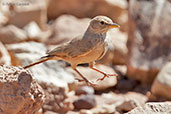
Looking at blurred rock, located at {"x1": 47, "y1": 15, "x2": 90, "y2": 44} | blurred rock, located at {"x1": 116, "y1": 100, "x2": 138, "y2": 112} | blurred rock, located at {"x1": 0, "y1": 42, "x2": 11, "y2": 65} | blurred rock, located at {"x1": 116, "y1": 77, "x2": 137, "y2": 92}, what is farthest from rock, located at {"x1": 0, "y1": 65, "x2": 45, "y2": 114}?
blurred rock, located at {"x1": 47, "y1": 15, "x2": 90, "y2": 44}

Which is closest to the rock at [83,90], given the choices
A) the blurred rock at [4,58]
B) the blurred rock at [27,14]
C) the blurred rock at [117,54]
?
the blurred rock at [4,58]

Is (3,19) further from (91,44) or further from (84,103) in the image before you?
(91,44)

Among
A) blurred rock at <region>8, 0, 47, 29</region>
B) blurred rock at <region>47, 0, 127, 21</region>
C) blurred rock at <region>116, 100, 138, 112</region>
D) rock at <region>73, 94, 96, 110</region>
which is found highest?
blurred rock at <region>47, 0, 127, 21</region>

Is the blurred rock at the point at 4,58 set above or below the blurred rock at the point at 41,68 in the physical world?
above

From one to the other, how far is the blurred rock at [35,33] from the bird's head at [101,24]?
15.8 ft

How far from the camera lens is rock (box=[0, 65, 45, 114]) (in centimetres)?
338

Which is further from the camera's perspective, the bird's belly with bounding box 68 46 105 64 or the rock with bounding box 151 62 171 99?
the rock with bounding box 151 62 171 99

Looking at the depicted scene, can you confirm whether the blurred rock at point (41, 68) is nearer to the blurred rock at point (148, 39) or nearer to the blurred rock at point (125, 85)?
the blurred rock at point (125, 85)

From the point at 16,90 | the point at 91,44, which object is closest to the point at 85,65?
the point at 91,44

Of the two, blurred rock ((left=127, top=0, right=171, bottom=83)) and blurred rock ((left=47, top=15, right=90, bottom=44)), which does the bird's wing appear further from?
blurred rock ((left=47, top=15, right=90, bottom=44))

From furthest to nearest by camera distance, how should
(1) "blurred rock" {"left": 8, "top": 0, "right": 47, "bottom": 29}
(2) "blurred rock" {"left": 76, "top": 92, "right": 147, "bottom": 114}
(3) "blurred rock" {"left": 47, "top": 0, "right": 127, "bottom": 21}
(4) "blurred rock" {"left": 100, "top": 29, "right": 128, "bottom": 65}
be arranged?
(3) "blurred rock" {"left": 47, "top": 0, "right": 127, "bottom": 21} → (1) "blurred rock" {"left": 8, "top": 0, "right": 47, "bottom": 29} → (4) "blurred rock" {"left": 100, "top": 29, "right": 128, "bottom": 65} → (2) "blurred rock" {"left": 76, "top": 92, "right": 147, "bottom": 114}

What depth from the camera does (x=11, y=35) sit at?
318 inches

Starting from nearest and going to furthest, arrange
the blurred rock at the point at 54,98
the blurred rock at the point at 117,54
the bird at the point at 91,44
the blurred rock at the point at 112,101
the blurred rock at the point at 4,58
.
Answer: the bird at the point at 91,44 → the blurred rock at the point at 54,98 → the blurred rock at the point at 112,101 → the blurred rock at the point at 4,58 → the blurred rock at the point at 117,54

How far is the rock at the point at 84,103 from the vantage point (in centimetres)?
547
